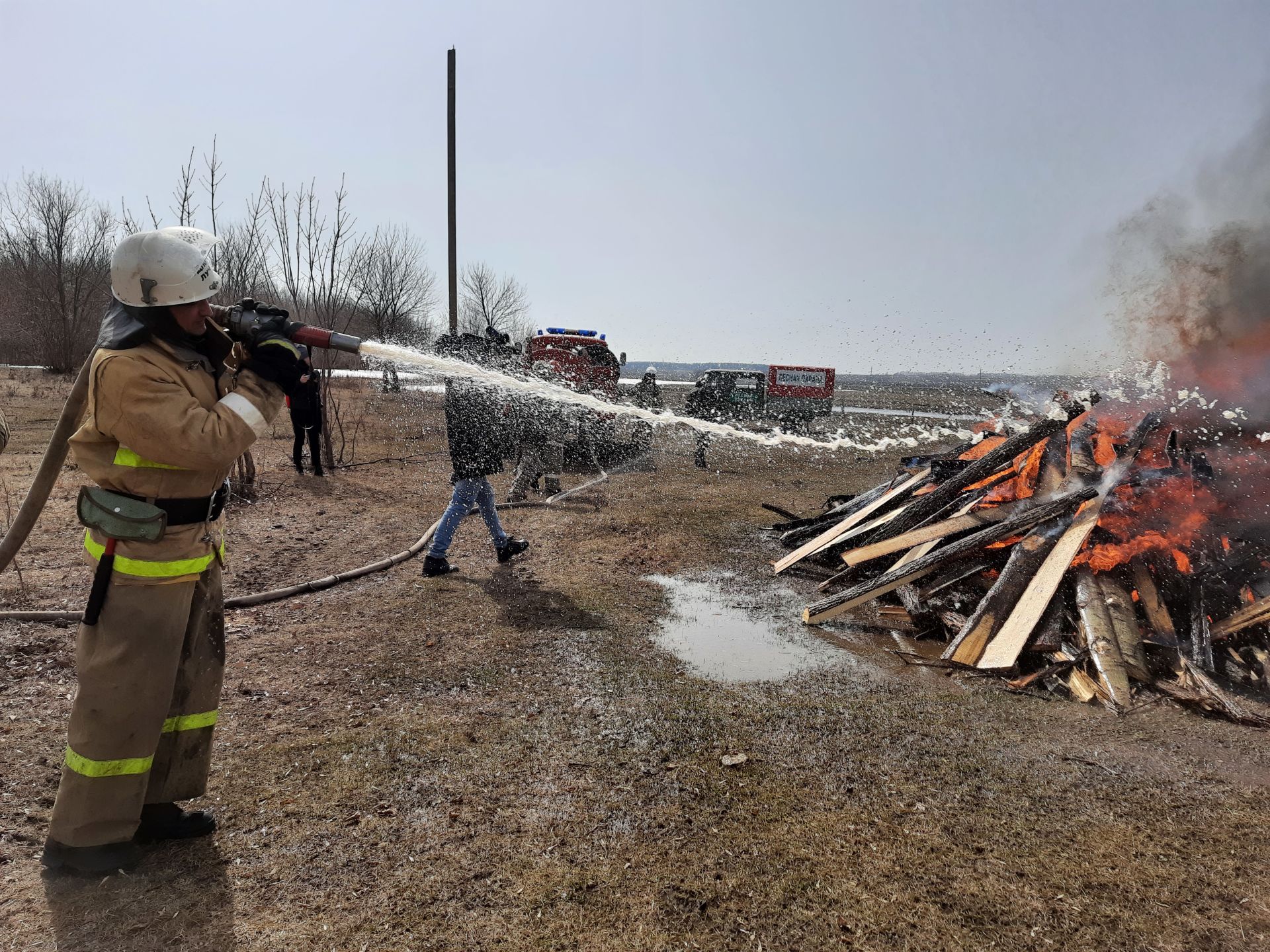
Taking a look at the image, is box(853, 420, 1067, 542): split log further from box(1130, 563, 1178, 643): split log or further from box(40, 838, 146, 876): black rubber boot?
box(40, 838, 146, 876): black rubber boot

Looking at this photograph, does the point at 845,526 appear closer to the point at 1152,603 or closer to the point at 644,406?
the point at 1152,603

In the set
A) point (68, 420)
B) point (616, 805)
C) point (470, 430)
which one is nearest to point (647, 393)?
point (470, 430)

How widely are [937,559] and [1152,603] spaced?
1360 millimetres

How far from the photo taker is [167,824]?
259 cm

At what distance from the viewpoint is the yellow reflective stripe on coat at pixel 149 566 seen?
2371 millimetres

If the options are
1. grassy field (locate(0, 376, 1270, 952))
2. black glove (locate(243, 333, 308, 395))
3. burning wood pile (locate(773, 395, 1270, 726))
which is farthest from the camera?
burning wood pile (locate(773, 395, 1270, 726))

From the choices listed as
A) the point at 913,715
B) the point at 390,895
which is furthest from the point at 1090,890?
the point at 390,895

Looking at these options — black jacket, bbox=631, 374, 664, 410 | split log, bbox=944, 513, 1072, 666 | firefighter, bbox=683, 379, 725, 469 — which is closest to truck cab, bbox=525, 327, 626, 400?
black jacket, bbox=631, 374, 664, 410

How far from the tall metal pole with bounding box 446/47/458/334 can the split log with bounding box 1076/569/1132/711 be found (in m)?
10.4

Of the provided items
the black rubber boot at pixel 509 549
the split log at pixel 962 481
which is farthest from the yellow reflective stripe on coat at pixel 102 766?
the split log at pixel 962 481

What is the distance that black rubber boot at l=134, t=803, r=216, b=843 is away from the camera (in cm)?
259

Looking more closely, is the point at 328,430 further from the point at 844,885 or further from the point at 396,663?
the point at 844,885

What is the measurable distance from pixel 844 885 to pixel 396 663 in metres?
2.93

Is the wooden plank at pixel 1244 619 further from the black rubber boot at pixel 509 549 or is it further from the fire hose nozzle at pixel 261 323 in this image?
the fire hose nozzle at pixel 261 323
